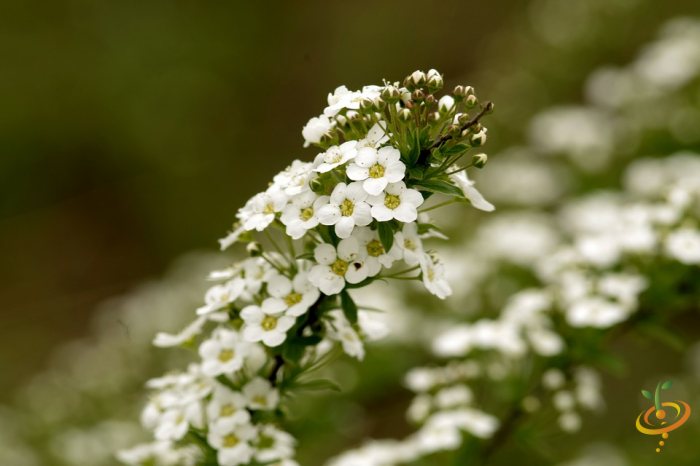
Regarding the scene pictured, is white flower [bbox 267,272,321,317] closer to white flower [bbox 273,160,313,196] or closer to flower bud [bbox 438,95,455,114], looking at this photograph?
white flower [bbox 273,160,313,196]

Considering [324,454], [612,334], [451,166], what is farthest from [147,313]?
[451,166]

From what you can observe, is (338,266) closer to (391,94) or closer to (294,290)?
(294,290)

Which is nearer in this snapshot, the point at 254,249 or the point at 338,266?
the point at 338,266

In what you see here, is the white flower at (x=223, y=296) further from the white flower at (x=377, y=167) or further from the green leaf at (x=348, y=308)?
the white flower at (x=377, y=167)

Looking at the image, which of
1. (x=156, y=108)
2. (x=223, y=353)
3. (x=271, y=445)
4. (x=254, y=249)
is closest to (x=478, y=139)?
(x=254, y=249)

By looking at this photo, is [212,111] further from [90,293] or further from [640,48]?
[640,48]

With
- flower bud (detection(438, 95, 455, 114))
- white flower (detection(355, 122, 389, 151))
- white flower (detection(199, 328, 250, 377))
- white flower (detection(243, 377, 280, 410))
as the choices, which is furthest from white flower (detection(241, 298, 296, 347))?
flower bud (detection(438, 95, 455, 114))
